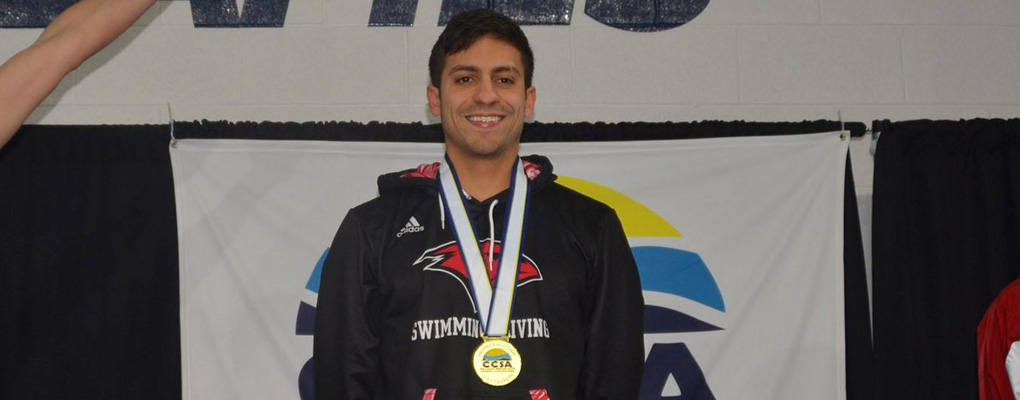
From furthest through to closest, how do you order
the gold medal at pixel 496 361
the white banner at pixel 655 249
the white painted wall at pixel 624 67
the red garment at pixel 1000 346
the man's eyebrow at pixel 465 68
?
the white painted wall at pixel 624 67, the white banner at pixel 655 249, the red garment at pixel 1000 346, the man's eyebrow at pixel 465 68, the gold medal at pixel 496 361

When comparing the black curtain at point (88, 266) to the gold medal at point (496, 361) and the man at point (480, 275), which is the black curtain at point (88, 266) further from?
the gold medal at point (496, 361)

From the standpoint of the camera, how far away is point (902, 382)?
11.8 ft

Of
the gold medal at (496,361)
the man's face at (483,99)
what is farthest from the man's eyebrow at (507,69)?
the gold medal at (496,361)

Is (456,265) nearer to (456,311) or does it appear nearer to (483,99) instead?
(456,311)

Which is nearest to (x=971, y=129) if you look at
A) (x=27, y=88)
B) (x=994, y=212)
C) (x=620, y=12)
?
(x=994, y=212)

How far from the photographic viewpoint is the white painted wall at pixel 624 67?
371 cm

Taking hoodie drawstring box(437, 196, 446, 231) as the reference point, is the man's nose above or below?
above

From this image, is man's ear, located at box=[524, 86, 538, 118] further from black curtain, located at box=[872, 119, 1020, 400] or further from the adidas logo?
black curtain, located at box=[872, 119, 1020, 400]

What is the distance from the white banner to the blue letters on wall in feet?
1.54

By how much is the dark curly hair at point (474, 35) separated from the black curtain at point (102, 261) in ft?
4.37

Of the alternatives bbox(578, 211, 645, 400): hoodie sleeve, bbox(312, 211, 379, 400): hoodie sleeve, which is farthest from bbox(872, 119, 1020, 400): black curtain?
bbox(312, 211, 379, 400): hoodie sleeve

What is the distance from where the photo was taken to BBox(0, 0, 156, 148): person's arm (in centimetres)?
158

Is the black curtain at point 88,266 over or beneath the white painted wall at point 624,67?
beneath

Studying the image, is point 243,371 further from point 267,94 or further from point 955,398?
point 955,398
